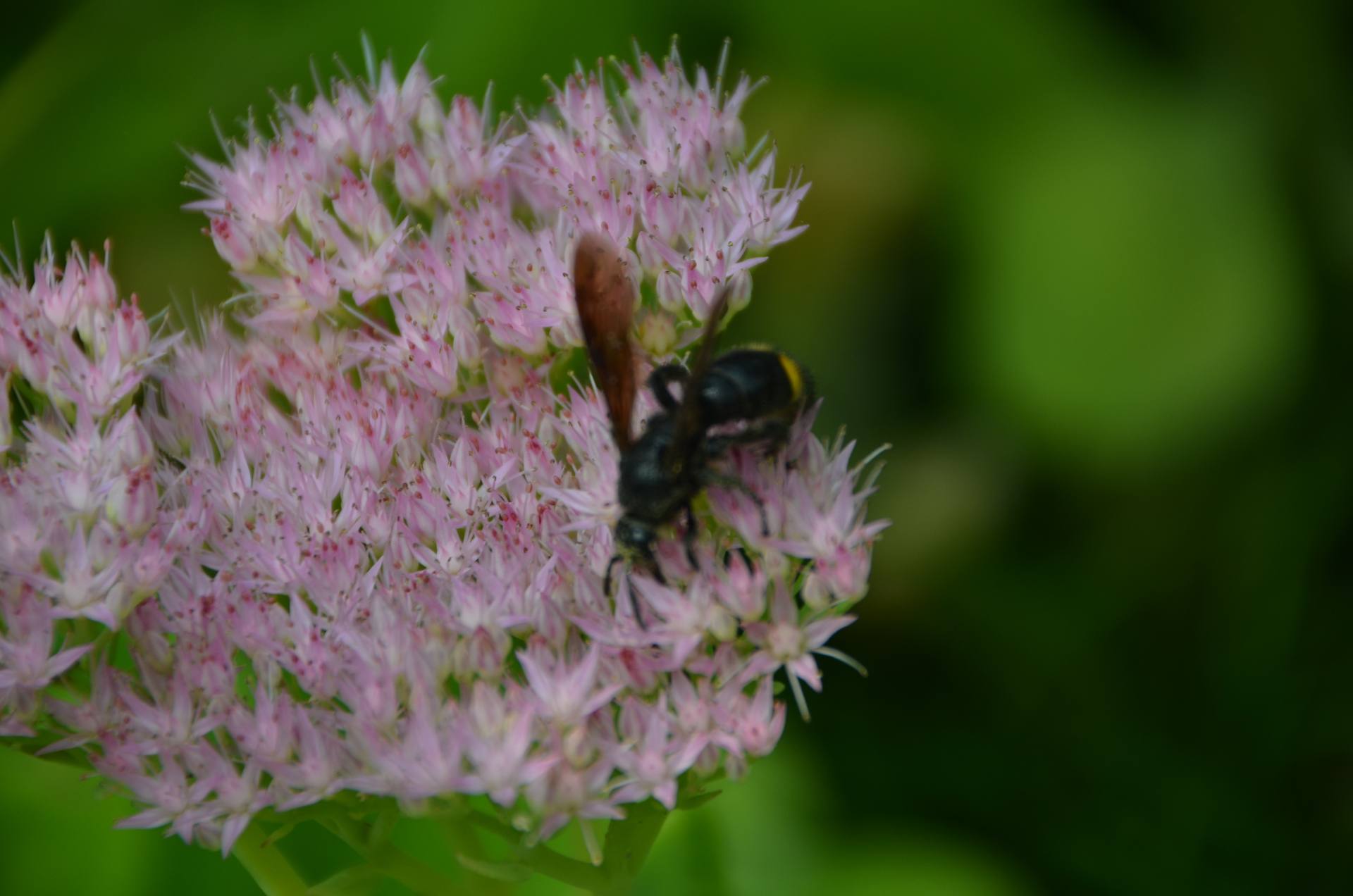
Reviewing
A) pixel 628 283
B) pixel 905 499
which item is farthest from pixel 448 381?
pixel 905 499

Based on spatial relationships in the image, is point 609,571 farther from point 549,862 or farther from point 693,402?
point 549,862

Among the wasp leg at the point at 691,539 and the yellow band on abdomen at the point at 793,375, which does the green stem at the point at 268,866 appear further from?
the yellow band on abdomen at the point at 793,375

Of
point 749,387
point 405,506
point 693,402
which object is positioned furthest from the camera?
point 405,506

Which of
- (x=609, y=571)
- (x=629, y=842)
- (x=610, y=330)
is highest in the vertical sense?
(x=610, y=330)

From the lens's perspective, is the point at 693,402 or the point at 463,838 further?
the point at 463,838

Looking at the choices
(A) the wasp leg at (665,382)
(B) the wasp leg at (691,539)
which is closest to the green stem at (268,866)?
(B) the wasp leg at (691,539)

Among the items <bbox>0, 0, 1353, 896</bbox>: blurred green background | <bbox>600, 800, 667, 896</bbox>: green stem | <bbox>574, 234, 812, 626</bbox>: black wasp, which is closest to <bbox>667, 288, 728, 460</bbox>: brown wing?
<bbox>574, 234, 812, 626</bbox>: black wasp

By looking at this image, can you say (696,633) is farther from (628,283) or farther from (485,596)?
(628,283)

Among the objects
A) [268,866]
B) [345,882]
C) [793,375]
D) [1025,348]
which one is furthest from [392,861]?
[1025,348]
